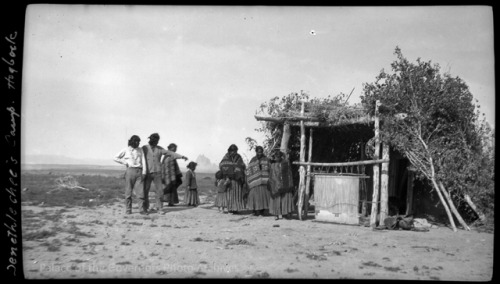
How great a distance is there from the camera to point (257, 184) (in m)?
10.8

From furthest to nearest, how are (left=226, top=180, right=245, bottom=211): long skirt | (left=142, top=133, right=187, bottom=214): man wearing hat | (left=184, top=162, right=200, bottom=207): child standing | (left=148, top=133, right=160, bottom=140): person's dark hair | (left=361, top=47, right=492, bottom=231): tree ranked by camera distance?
(left=184, top=162, right=200, bottom=207): child standing
(left=226, top=180, right=245, bottom=211): long skirt
(left=148, top=133, right=160, bottom=140): person's dark hair
(left=142, top=133, right=187, bottom=214): man wearing hat
(left=361, top=47, right=492, bottom=231): tree

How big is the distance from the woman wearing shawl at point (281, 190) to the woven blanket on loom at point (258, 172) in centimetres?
25

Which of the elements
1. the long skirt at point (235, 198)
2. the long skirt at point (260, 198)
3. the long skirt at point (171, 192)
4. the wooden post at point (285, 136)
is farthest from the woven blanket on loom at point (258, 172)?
the long skirt at point (171, 192)

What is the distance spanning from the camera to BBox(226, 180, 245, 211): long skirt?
1128cm

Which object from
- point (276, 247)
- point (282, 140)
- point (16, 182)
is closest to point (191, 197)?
point (282, 140)

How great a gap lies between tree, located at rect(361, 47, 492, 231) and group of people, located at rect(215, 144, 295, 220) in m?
2.76

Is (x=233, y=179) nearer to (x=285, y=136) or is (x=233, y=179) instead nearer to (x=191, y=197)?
(x=285, y=136)

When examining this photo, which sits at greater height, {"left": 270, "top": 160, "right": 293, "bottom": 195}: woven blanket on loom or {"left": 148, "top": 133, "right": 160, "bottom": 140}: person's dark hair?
{"left": 148, "top": 133, "right": 160, "bottom": 140}: person's dark hair

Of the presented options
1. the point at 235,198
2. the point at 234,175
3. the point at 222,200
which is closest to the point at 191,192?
the point at 222,200

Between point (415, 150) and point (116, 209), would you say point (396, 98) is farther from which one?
point (116, 209)

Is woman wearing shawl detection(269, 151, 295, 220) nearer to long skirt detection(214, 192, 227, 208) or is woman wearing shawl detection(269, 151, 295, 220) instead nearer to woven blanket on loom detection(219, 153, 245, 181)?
woven blanket on loom detection(219, 153, 245, 181)

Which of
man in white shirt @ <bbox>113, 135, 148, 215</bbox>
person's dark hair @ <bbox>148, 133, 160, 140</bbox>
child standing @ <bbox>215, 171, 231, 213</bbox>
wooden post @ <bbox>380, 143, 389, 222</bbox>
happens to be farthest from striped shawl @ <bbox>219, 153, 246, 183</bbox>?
wooden post @ <bbox>380, 143, 389, 222</bbox>

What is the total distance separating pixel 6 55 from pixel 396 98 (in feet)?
26.2

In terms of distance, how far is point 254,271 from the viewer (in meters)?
5.59
